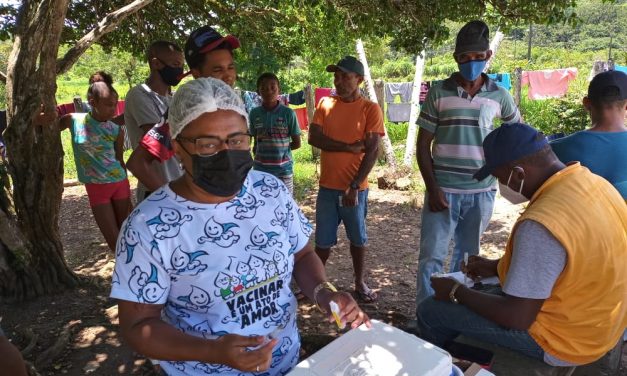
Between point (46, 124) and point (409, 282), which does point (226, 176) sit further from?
point (409, 282)

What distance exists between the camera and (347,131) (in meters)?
3.94

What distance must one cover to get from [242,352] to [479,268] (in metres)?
1.78

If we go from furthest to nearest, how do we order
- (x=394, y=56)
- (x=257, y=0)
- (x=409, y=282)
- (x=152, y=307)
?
(x=394, y=56) < (x=257, y=0) < (x=409, y=282) < (x=152, y=307)

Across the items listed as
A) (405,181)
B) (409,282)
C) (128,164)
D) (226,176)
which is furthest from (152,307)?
(405,181)

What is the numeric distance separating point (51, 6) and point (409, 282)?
4057 mm

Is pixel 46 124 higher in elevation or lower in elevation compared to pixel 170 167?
higher

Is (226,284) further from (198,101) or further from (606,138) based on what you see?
(606,138)

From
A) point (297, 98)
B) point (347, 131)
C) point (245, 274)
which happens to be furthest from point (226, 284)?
point (297, 98)

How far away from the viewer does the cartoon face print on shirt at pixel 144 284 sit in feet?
4.67

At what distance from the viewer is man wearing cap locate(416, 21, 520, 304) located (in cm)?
322

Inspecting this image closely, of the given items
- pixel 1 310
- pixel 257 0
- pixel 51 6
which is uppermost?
pixel 257 0

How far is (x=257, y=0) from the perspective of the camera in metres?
5.86

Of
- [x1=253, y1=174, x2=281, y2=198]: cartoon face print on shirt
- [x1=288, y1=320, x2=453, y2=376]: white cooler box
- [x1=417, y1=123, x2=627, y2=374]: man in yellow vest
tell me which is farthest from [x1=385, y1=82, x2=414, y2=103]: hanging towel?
[x1=288, y1=320, x2=453, y2=376]: white cooler box

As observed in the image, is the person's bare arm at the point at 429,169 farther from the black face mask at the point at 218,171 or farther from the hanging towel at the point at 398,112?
the hanging towel at the point at 398,112
